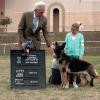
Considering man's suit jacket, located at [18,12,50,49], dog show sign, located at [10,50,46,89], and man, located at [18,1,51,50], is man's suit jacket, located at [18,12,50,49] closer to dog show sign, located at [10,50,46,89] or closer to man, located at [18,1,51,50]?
man, located at [18,1,51,50]

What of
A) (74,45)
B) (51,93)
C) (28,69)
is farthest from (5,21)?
(51,93)

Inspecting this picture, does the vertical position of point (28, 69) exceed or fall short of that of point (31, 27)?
it falls short

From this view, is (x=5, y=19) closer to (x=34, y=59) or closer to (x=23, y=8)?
(x=23, y=8)

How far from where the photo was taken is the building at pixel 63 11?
5438 cm

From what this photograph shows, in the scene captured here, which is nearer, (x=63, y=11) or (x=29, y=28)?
(x=29, y=28)

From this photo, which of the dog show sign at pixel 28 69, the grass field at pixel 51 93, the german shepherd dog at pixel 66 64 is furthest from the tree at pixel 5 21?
the dog show sign at pixel 28 69

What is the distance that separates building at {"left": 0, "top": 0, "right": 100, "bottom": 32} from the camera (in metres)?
54.4

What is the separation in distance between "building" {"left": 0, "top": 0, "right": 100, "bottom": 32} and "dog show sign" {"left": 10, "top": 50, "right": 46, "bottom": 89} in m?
41.6

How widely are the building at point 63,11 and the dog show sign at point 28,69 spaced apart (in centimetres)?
4161

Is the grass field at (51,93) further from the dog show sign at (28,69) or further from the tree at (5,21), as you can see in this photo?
the tree at (5,21)

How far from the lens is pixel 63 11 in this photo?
54719mm

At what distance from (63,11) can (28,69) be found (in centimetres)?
4240

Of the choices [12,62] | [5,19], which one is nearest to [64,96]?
[12,62]

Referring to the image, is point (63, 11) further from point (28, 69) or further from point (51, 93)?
point (51, 93)
